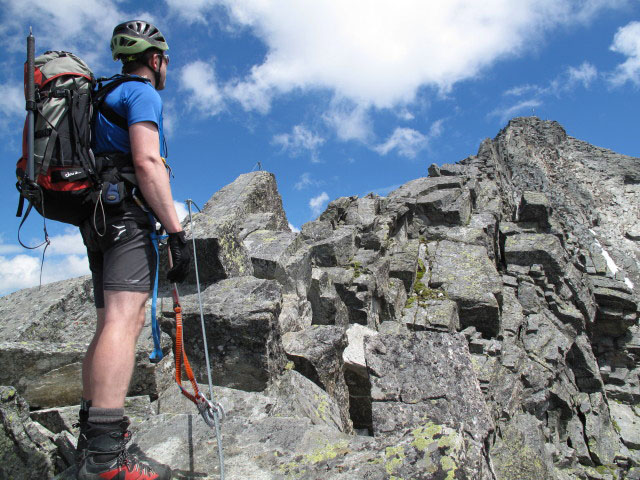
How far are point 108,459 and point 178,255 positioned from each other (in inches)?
68.0

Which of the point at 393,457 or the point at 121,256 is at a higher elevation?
the point at 121,256

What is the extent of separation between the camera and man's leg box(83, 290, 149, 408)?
3396 mm

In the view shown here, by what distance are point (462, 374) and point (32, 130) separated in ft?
18.5

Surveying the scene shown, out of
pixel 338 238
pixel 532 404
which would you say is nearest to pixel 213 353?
pixel 338 238

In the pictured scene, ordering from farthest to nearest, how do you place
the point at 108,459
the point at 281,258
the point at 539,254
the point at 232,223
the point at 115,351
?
1. the point at 539,254
2. the point at 281,258
3. the point at 232,223
4. the point at 115,351
5. the point at 108,459

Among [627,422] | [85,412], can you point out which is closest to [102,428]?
[85,412]

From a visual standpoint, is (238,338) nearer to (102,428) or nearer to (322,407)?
(322,407)

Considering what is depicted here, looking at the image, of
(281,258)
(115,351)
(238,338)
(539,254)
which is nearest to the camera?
(115,351)

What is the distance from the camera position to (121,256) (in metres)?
3.72

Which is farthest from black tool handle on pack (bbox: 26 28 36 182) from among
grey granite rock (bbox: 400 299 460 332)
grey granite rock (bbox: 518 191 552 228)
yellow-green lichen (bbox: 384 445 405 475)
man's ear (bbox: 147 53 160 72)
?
grey granite rock (bbox: 518 191 552 228)

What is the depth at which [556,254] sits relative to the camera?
24.2 meters

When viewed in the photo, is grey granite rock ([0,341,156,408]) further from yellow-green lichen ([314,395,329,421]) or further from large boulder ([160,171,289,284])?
yellow-green lichen ([314,395,329,421])

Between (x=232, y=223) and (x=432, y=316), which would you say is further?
(x=432, y=316)

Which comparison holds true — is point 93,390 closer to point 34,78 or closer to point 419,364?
point 34,78
